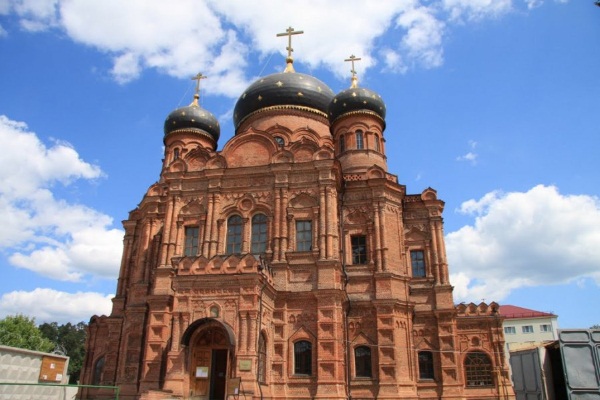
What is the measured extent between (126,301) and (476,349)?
15.6 metres

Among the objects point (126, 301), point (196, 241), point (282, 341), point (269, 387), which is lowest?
point (269, 387)

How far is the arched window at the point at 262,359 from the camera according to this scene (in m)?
16.5

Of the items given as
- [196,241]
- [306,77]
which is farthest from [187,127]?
[196,241]

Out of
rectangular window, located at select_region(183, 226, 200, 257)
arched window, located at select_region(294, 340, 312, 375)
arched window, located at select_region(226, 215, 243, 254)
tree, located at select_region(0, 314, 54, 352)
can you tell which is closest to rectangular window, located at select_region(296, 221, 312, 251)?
arched window, located at select_region(226, 215, 243, 254)

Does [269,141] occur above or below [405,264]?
above

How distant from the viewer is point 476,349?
21.0 m

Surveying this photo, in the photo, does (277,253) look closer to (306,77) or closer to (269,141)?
(269,141)

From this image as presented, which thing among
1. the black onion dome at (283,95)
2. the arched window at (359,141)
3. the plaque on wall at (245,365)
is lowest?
the plaque on wall at (245,365)

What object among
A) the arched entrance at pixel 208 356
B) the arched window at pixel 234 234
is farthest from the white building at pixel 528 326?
the arched entrance at pixel 208 356

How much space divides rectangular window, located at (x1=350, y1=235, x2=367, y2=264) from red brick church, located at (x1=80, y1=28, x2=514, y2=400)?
50mm

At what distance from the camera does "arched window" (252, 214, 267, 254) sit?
1992 centimetres

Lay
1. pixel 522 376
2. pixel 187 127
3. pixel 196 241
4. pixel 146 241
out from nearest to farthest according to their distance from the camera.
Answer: pixel 522 376 < pixel 196 241 < pixel 146 241 < pixel 187 127

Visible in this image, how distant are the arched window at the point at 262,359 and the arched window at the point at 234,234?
4069mm

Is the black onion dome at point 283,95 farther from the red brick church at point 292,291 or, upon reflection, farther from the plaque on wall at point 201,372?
the plaque on wall at point 201,372
